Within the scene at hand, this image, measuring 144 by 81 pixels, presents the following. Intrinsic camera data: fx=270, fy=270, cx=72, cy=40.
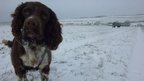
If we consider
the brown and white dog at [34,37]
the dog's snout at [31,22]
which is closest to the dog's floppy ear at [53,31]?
the brown and white dog at [34,37]

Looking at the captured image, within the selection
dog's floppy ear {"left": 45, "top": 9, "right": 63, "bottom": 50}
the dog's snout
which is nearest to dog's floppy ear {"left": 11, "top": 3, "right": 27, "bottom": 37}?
dog's floppy ear {"left": 45, "top": 9, "right": 63, "bottom": 50}

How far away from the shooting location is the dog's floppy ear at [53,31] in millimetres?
5371

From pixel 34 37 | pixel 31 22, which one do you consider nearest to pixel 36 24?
pixel 31 22

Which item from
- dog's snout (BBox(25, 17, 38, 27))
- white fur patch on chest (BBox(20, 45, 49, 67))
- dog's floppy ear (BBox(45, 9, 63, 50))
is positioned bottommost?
white fur patch on chest (BBox(20, 45, 49, 67))

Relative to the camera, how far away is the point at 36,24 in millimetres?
4504

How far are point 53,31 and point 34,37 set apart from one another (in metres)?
0.68

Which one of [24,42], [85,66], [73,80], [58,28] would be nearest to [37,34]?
[24,42]

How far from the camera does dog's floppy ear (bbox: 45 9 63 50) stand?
17.6 feet

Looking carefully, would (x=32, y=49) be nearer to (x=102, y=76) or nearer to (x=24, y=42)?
(x=24, y=42)

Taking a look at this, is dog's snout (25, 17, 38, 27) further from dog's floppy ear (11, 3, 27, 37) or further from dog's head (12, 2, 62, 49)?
dog's floppy ear (11, 3, 27, 37)

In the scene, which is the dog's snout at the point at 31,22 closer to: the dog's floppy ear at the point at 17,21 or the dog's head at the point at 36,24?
the dog's head at the point at 36,24

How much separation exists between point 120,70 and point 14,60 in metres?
3.81

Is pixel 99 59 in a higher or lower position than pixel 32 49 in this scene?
lower

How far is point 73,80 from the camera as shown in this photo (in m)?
6.89
